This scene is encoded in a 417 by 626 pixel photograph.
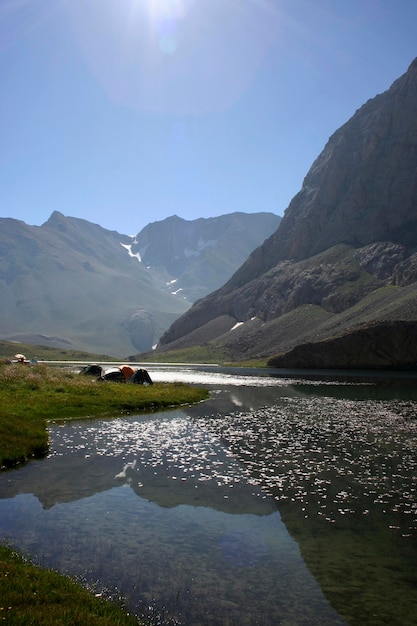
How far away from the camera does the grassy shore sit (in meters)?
11.7

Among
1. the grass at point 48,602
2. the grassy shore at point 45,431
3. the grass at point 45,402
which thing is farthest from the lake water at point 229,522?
the grass at point 45,402

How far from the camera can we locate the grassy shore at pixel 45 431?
38.2ft

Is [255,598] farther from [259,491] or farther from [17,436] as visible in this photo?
[17,436]

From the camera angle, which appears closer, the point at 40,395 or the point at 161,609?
the point at 161,609

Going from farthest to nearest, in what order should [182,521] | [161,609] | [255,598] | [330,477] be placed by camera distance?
[330,477], [182,521], [255,598], [161,609]

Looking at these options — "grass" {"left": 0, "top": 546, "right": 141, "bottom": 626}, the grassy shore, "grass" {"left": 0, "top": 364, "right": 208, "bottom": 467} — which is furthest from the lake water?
"grass" {"left": 0, "top": 364, "right": 208, "bottom": 467}

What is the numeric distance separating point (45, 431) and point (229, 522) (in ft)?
71.2

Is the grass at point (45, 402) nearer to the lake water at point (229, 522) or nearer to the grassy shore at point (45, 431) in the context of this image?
the grassy shore at point (45, 431)

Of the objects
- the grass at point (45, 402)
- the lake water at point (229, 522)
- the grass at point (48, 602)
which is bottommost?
the lake water at point (229, 522)

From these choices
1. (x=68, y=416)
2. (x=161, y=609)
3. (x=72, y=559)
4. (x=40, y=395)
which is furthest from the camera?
(x=40, y=395)

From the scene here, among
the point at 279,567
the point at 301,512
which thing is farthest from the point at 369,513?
the point at 279,567

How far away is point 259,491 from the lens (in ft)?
81.6

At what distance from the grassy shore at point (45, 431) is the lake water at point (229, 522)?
112 cm

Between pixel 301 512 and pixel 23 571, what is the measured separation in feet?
40.5
